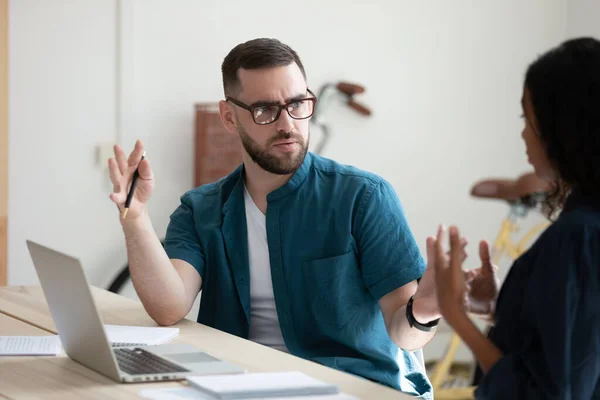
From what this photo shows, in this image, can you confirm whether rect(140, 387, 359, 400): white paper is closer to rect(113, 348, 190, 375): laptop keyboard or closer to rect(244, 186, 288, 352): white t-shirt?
rect(113, 348, 190, 375): laptop keyboard

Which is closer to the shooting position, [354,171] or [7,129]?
[354,171]

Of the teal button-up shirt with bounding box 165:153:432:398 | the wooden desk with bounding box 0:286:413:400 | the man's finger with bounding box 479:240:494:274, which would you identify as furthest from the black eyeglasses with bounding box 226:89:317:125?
the man's finger with bounding box 479:240:494:274

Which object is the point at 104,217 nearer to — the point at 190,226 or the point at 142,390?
the point at 190,226

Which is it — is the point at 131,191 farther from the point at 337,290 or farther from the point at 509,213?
the point at 509,213

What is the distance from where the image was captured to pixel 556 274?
129 cm

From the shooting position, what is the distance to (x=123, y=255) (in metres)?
3.85

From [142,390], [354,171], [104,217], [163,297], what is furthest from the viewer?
[104,217]

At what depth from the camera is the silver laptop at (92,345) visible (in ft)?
5.22

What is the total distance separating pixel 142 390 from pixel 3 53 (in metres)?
Answer: 2.31

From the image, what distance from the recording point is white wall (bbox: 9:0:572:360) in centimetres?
361

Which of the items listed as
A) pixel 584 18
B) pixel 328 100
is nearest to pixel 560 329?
pixel 328 100

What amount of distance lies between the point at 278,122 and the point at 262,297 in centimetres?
43

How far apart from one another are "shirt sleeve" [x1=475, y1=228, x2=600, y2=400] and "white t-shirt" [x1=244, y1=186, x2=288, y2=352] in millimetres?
967

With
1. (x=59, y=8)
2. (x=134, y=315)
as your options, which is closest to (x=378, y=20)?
(x=59, y=8)
